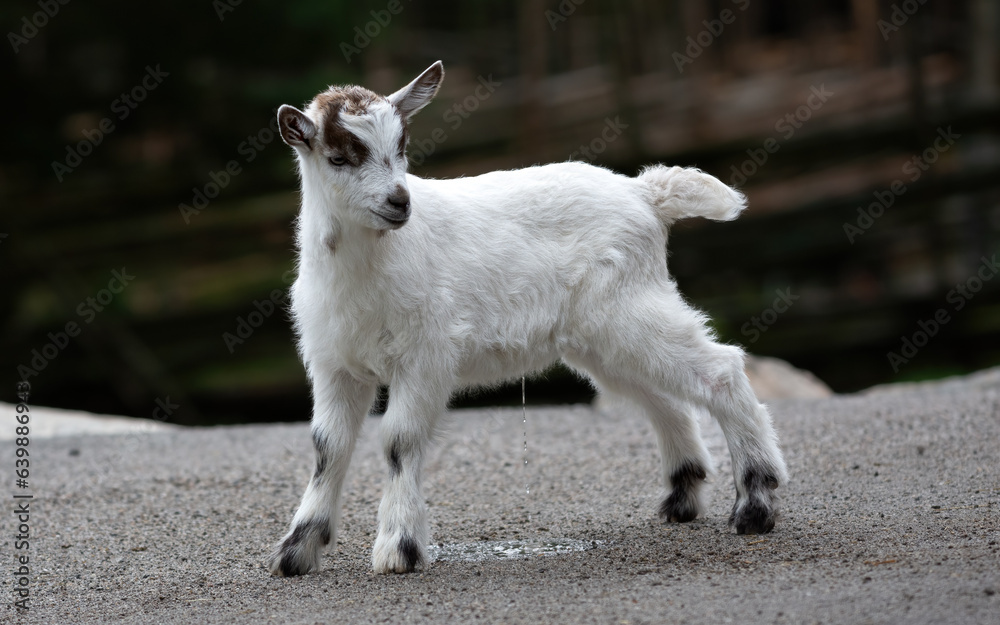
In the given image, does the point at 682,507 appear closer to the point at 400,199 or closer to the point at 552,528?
the point at 552,528

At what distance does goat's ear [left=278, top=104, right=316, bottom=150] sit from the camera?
4.64 m

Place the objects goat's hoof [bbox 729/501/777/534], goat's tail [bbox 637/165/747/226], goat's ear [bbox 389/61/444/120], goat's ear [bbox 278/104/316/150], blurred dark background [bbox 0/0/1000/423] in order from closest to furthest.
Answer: goat's ear [bbox 278/104/316/150]
goat's ear [bbox 389/61/444/120]
goat's hoof [bbox 729/501/777/534]
goat's tail [bbox 637/165/747/226]
blurred dark background [bbox 0/0/1000/423]

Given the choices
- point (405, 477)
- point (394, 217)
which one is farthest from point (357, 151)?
point (405, 477)

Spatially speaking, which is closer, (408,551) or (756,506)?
(408,551)

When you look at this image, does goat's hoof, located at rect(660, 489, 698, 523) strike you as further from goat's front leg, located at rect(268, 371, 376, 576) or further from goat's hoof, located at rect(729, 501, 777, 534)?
goat's front leg, located at rect(268, 371, 376, 576)

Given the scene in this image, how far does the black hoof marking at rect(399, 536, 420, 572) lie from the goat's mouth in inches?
52.5

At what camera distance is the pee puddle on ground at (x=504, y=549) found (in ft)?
17.0

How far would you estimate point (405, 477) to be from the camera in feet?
16.2

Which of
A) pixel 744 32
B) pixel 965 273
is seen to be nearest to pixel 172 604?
pixel 965 273

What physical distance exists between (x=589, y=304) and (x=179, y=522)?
8.55 ft

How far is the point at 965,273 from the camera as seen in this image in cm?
1475

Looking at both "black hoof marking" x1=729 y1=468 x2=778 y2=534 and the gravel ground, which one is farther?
"black hoof marking" x1=729 y1=468 x2=778 y2=534

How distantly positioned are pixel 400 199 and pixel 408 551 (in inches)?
58.8

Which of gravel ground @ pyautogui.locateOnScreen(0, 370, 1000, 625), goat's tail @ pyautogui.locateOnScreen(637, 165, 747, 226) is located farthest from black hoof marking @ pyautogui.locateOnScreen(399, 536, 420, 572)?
goat's tail @ pyautogui.locateOnScreen(637, 165, 747, 226)
